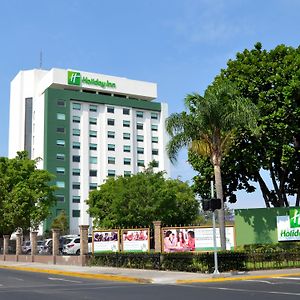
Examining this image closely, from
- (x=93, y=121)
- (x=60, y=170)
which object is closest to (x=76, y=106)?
(x=93, y=121)

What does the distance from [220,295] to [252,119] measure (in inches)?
516

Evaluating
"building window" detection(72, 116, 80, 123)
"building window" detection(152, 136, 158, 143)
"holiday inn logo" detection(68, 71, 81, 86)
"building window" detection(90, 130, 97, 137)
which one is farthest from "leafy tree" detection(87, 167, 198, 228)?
"building window" detection(152, 136, 158, 143)

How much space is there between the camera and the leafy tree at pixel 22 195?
168ft

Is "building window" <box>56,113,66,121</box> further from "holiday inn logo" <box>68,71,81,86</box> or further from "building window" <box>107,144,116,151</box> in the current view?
"building window" <box>107,144,116,151</box>

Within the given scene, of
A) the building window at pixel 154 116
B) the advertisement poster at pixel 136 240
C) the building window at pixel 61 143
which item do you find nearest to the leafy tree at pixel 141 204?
the advertisement poster at pixel 136 240

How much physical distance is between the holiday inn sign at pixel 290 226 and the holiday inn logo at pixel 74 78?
75.5 m

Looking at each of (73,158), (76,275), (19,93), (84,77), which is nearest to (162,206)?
(76,275)

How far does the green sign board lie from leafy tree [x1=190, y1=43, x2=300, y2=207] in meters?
67.5

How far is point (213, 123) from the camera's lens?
25781mm

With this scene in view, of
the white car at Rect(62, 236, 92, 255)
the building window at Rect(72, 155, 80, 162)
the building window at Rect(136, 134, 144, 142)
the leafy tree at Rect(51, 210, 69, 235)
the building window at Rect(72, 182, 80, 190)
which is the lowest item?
the white car at Rect(62, 236, 92, 255)

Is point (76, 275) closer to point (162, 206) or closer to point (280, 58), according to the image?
point (280, 58)

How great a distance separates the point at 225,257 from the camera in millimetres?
22734

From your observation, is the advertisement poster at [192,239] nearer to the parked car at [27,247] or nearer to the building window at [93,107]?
the parked car at [27,247]

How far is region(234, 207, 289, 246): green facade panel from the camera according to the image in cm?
3438
